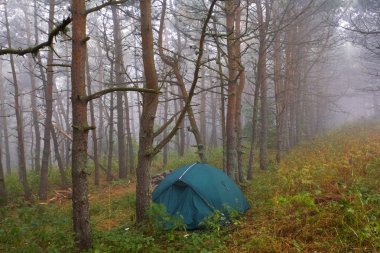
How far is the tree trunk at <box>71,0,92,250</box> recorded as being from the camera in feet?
16.4

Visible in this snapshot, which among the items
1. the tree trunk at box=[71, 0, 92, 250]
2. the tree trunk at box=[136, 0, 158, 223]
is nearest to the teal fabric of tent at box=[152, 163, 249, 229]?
the tree trunk at box=[136, 0, 158, 223]

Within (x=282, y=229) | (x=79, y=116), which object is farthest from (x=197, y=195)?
(x=79, y=116)

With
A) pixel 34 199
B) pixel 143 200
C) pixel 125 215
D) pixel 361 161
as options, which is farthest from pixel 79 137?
pixel 34 199

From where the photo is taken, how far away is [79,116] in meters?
4.99

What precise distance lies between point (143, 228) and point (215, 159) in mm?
11012

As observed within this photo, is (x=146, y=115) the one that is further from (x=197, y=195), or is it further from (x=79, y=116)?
(x=197, y=195)

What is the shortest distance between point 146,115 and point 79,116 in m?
2.05

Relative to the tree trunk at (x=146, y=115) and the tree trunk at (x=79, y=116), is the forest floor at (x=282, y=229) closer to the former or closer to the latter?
the tree trunk at (x=146, y=115)

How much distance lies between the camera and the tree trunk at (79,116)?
5.00 m

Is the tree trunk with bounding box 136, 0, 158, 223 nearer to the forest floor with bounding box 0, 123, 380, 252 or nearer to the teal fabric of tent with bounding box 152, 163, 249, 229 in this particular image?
the forest floor with bounding box 0, 123, 380, 252

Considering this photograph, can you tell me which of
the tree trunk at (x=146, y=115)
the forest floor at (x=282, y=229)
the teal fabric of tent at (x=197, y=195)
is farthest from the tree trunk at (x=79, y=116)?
the teal fabric of tent at (x=197, y=195)

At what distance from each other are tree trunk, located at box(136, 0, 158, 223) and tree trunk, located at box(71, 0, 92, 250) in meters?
1.83

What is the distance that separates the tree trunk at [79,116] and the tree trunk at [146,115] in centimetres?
183

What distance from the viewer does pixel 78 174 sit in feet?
16.4
